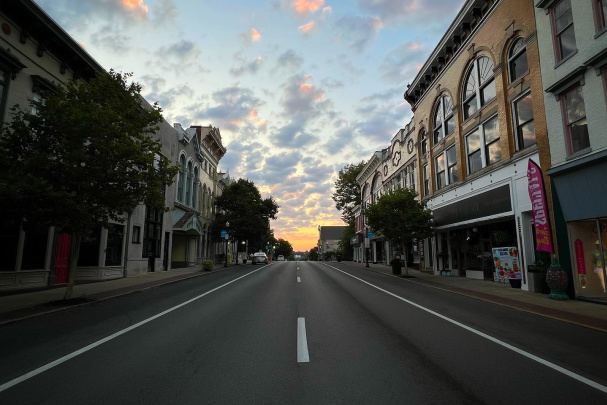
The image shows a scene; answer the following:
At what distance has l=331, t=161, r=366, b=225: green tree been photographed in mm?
57528

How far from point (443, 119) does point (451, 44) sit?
4580 millimetres

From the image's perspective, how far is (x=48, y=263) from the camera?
15.8 meters

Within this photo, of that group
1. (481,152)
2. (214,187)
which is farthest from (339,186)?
(481,152)

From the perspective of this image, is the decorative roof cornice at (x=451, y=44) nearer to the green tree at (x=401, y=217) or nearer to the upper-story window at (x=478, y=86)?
the upper-story window at (x=478, y=86)

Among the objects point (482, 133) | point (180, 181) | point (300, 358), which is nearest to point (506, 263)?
point (482, 133)

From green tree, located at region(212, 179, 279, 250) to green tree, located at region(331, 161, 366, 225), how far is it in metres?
17.2

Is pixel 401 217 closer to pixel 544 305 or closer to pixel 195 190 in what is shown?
pixel 544 305

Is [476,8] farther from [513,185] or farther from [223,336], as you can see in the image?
[223,336]

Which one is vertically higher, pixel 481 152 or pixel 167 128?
pixel 167 128

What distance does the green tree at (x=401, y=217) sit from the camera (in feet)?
72.8

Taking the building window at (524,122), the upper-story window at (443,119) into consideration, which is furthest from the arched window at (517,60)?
the upper-story window at (443,119)

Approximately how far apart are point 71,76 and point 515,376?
20.3 metres

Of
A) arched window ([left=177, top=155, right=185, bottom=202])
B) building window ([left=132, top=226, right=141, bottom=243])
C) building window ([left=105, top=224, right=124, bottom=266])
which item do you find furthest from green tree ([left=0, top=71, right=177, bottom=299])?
arched window ([left=177, top=155, right=185, bottom=202])

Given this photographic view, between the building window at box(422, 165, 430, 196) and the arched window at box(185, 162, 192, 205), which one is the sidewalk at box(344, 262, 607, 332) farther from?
the arched window at box(185, 162, 192, 205)
